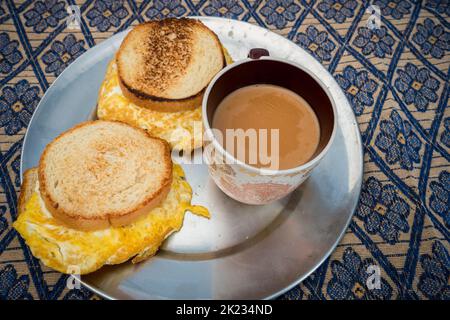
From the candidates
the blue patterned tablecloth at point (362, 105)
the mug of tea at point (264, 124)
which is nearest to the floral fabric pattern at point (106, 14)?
the blue patterned tablecloth at point (362, 105)

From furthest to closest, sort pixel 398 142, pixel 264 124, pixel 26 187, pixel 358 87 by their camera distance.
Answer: pixel 358 87 → pixel 398 142 → pixel 26 187 → pixel 264 124

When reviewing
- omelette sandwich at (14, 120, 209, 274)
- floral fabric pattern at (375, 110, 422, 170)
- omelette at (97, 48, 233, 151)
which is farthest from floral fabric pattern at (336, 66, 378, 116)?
omelette sandwich at (14, 120, 209, 274)

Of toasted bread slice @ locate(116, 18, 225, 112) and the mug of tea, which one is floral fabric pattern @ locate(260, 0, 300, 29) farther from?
the mug of tea

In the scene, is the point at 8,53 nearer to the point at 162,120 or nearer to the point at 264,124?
the point at 162,120

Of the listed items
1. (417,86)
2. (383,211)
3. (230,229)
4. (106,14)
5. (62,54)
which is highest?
(106,14)

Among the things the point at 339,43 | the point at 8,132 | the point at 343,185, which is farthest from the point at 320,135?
the point at 8,132

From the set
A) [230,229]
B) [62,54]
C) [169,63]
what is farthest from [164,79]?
[62,54]
